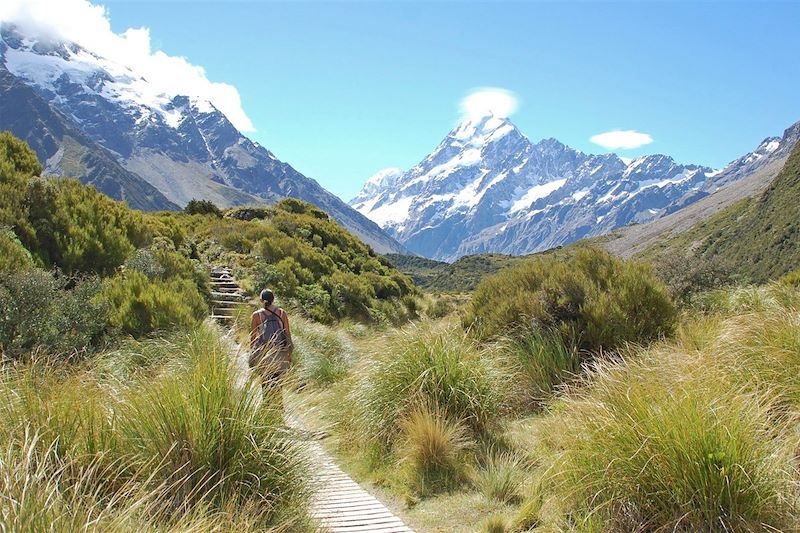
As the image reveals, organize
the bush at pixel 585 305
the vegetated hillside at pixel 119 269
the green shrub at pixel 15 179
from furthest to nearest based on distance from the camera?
the green shrub at pixel 15 179 < the vegetated hillside at pixel 119 269 < the bush at pixel 585 305

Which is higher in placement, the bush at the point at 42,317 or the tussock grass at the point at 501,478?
the bush at the point at 42,317

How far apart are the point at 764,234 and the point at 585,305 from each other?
9862 cm

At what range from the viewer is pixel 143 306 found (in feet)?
33.9

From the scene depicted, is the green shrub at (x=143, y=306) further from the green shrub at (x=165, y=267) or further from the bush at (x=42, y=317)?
the green shrub at (x=165, y=267)

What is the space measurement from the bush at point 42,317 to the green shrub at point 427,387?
12.0 feet

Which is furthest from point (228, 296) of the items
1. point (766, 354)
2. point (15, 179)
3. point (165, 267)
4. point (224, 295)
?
point (766, 354)

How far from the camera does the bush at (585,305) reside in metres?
7.90

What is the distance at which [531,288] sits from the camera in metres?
8.86

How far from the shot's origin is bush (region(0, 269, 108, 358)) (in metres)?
7.27

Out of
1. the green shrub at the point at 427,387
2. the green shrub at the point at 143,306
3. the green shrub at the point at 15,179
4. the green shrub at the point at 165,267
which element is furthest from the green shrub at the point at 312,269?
the green shrub at the point at 427,387

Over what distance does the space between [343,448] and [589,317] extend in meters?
3.82

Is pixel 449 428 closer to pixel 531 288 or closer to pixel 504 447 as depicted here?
pixel 504 447

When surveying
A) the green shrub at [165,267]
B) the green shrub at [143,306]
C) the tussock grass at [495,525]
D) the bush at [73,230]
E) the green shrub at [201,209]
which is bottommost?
the tussock grass at [495,525]

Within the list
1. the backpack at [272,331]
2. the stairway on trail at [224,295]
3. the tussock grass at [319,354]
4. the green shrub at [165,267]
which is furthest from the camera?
the stairway on trail at [224,295]
